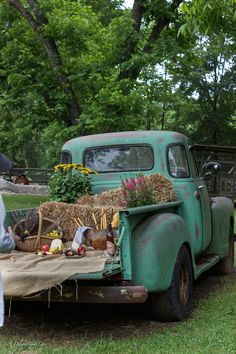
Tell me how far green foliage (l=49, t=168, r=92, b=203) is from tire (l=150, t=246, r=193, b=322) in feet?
4.70

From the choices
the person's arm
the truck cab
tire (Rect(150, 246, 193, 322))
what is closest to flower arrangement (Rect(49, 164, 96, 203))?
the truck cab

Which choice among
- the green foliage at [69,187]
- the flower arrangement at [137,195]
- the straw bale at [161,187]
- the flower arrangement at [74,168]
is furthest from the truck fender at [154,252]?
the flower arrangement at [74,168]

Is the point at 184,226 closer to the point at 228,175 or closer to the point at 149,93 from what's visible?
the point at 149,93

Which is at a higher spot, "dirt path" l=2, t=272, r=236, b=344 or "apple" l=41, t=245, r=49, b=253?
"apple" l=41, t=245, r=49, b=253

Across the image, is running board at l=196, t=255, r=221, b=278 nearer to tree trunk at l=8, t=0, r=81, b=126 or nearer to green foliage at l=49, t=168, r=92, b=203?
green foliage at l=49, t=168, r=92, b=203

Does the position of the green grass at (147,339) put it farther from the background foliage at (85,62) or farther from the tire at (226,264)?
the background foliage at (85,62)

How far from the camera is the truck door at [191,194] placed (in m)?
6.39

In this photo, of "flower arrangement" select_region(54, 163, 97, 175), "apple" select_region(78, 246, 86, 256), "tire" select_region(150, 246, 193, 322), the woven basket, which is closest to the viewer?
"apple" select_region(78, 246, 86, 256)

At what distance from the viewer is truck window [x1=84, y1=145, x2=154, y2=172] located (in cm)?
681

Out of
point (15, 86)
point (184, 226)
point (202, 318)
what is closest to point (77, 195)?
point (184, 226)

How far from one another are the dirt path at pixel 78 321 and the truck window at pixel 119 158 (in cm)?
174

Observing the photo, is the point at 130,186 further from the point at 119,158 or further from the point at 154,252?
the point at 119,158

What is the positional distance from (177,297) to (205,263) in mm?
1581

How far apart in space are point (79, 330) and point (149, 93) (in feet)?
32.4
